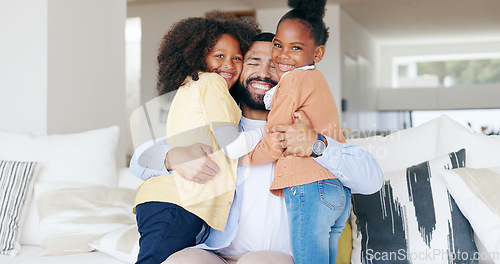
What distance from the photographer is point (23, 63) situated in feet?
10.1

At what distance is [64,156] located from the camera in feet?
7.84

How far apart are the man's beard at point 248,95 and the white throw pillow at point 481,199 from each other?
793mm

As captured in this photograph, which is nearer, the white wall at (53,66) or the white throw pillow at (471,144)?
the white throw pillow at (471,144)

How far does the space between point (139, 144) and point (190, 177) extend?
264mm

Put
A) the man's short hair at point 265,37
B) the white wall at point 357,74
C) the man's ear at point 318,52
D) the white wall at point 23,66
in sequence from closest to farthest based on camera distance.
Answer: the man's ear at point 318,52 → the man's short hair at point 265,37 → the white wall at point 23,66 → the white wall at point 357,74

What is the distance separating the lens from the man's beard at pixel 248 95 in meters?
1.43

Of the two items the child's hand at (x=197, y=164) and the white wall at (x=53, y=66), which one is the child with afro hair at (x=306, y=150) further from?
the white wall at (x=53, y=66)

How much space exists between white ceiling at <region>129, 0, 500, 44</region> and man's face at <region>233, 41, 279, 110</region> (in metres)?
4.40

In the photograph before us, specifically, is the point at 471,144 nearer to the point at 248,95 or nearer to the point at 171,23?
the point at 248,95

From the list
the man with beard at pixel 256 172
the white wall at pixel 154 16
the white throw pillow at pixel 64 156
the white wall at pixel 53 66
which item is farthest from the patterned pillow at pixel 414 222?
the white wall at pixel 154 16

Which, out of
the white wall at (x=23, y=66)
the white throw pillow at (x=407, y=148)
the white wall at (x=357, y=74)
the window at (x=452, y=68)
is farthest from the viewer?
the window at (x=452, y=68)

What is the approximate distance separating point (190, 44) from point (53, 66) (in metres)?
2.00

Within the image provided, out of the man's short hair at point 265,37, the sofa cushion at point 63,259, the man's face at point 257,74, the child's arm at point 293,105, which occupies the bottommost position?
the sofa cushion at point 63,259

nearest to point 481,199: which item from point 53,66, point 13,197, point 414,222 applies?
point 414,222
